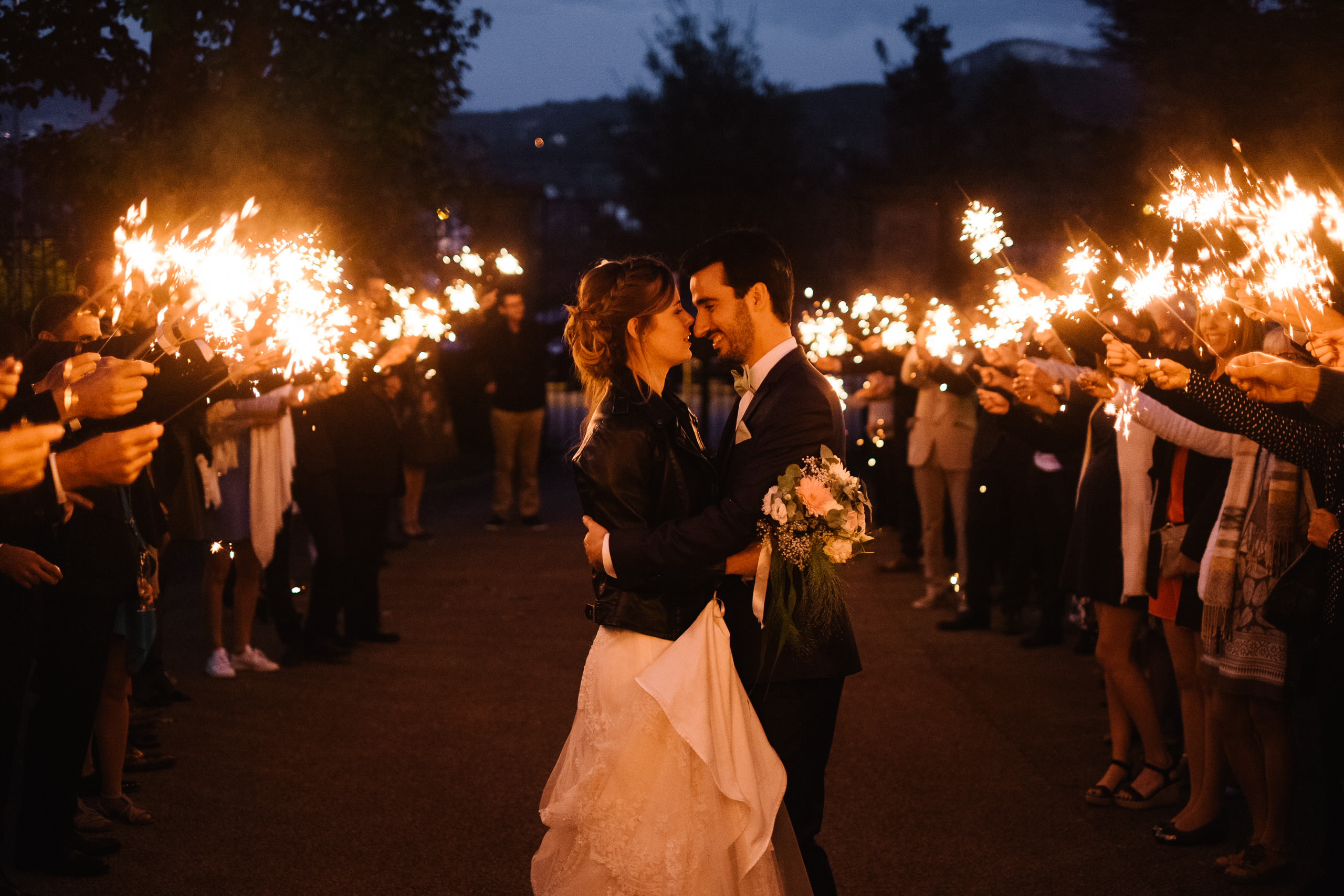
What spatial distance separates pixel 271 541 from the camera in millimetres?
7613

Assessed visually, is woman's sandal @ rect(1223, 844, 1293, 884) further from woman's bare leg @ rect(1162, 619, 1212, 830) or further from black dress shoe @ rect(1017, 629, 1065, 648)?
black dress shoe @ rect(1017, 629, 1065, 648)

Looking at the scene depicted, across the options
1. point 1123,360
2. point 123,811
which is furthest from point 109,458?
point 1123,360

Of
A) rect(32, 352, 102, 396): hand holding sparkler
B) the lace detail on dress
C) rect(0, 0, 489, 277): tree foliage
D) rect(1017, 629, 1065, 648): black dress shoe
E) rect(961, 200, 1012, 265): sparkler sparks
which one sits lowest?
rect(1017, 629, 1065, 648): black dress shoe

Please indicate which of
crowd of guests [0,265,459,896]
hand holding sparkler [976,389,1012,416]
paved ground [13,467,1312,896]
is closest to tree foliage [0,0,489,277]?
crowd of guests [0,265,459,896]

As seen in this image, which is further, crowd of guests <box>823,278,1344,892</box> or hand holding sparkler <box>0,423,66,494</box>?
crowd of guests <box>823,278,1344,892</box>

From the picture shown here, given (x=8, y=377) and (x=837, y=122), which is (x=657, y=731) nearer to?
(x=8, y=377)

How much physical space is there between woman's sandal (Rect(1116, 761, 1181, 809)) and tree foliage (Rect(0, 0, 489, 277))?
9.93 metres

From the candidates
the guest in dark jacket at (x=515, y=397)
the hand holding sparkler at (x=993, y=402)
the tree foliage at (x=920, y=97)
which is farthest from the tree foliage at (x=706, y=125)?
the hand holding sparkler at (x=993, y=402)

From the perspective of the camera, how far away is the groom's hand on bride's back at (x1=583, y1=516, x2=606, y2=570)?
341 centimetres

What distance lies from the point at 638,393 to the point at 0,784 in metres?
2.76

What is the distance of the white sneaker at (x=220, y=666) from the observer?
25.1ft

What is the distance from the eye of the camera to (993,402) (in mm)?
6391

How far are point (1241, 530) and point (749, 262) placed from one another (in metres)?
2.47

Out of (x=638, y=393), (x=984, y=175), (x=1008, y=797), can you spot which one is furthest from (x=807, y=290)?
(x=984, y=175)
